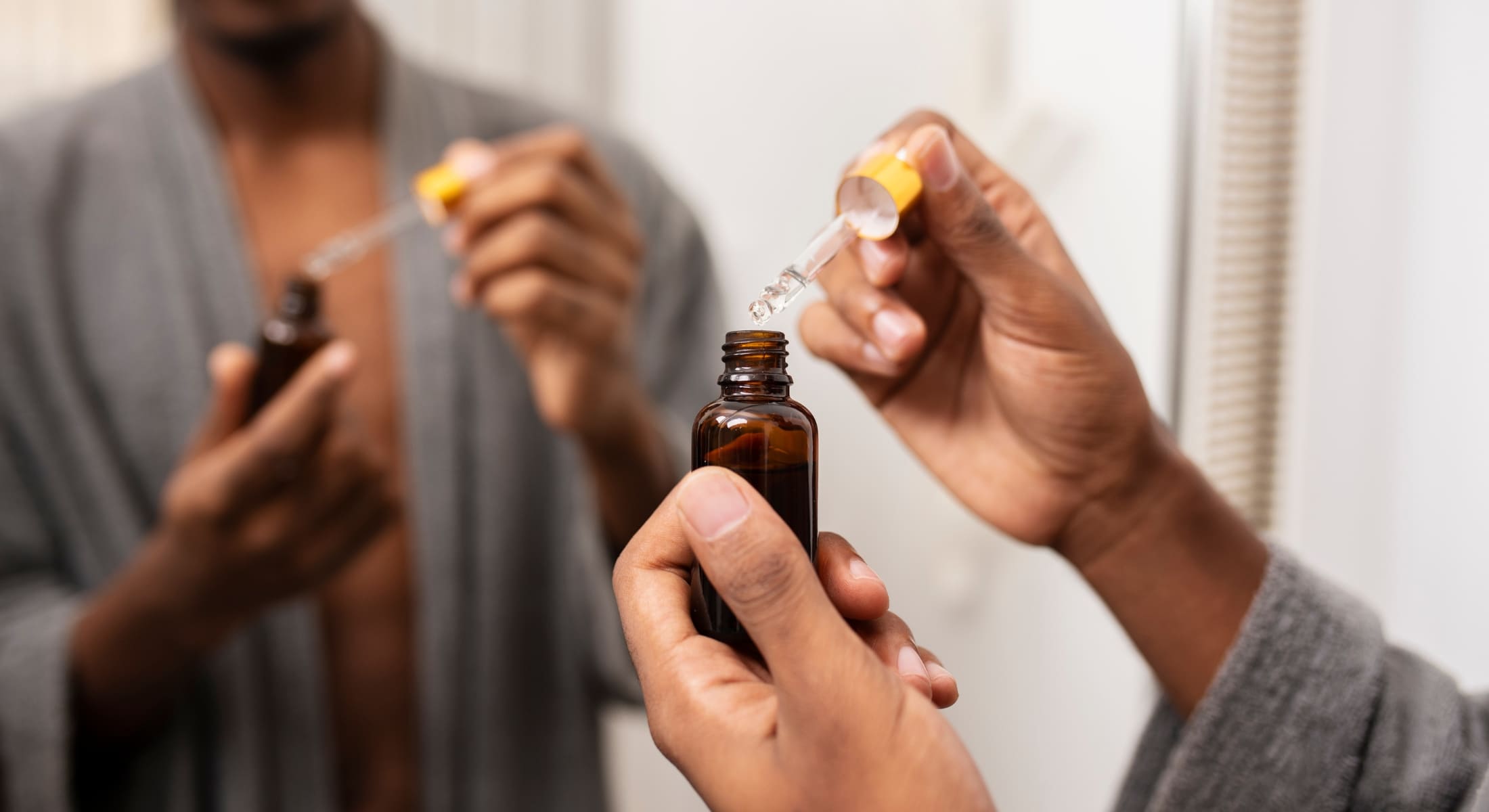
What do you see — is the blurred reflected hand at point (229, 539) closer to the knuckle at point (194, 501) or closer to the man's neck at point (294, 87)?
the knuckle at point (194, 501)

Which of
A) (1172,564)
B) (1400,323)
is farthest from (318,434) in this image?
(1400,323)

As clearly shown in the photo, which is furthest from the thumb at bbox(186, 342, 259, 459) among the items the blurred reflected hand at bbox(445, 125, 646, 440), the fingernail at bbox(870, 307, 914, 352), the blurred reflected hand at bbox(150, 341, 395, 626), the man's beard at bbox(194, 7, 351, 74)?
the fingernail at bbox(870, 307, 914, 352)

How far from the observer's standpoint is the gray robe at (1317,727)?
0.30m

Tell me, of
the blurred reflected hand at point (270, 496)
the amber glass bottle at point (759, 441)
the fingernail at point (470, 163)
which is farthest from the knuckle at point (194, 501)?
the amber glass bottle at point (759, 441)

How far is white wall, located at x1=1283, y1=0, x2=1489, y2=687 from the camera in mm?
427

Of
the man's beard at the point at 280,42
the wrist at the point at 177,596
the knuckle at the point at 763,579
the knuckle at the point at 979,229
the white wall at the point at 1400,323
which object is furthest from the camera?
the man's beard at the point at 280,42

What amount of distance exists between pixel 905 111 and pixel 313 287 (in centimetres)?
39

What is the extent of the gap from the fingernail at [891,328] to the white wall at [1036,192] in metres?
0.03

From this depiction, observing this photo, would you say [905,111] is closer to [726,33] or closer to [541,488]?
[726,33]

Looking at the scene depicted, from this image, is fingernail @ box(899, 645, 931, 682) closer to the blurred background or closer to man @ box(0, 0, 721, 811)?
the blurred background

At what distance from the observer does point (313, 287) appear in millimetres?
477

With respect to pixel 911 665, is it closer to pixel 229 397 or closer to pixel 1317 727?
pixel 1317 727

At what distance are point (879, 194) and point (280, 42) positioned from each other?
1.83ft

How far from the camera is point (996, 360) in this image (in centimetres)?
31
